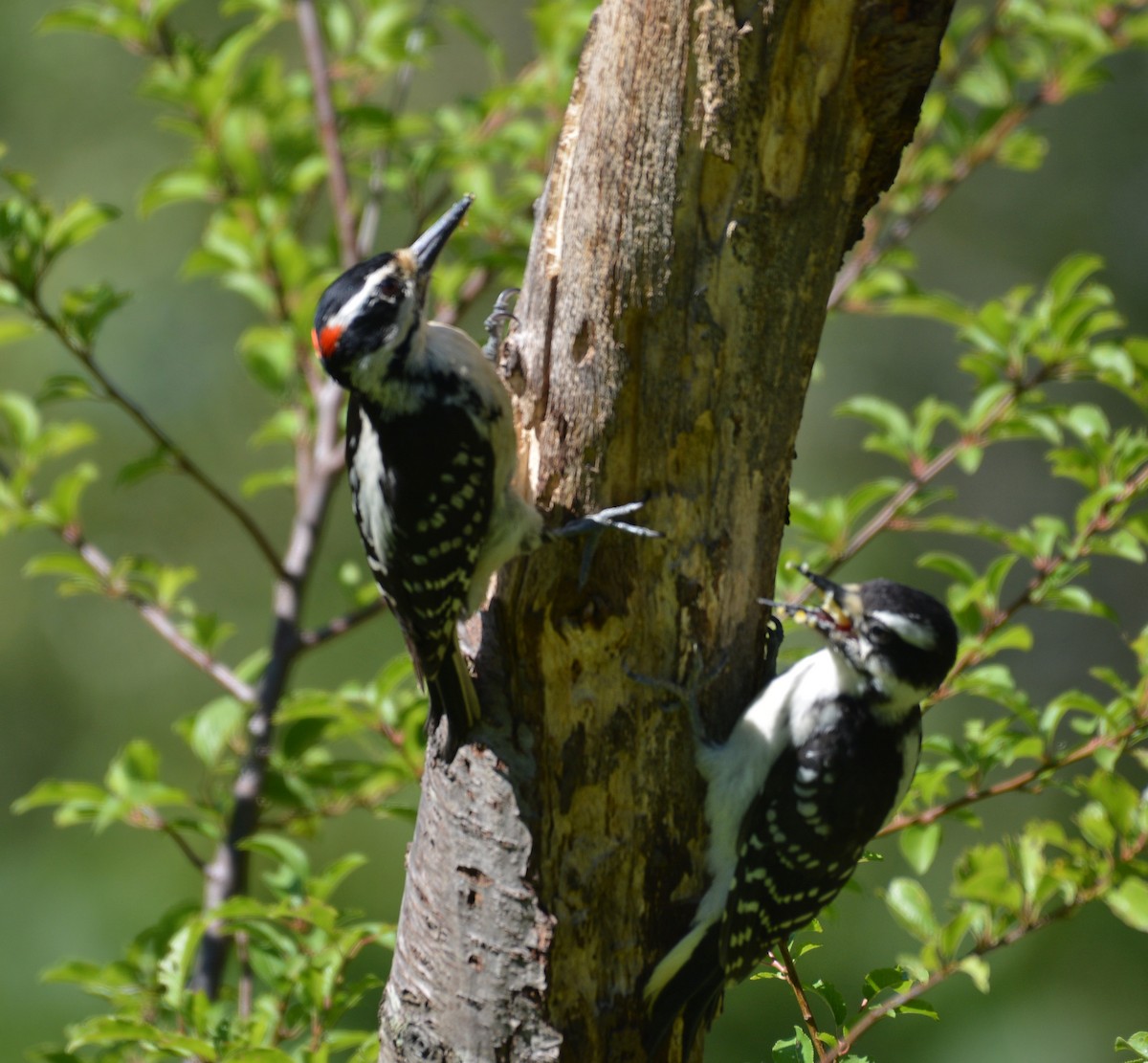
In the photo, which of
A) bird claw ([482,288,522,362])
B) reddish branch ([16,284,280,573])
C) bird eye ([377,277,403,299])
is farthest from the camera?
reddish branch ([16,284,280,573])

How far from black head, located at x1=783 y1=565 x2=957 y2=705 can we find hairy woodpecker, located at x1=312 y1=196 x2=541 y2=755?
0.62 meters

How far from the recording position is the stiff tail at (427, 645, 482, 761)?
231 centimetres

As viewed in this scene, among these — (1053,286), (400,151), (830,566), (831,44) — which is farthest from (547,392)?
(400,151)

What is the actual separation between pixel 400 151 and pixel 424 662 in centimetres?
204

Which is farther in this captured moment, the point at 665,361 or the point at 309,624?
the point at 309,624

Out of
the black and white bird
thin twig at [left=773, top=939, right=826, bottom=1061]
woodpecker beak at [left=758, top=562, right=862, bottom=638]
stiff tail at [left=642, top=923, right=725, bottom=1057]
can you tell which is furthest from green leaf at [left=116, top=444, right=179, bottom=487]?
thin twig at [left=773, top=939, right=826, bottom=1061]

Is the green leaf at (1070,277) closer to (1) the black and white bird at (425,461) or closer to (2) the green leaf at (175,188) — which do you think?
(1) the black and white bird at (425,461)

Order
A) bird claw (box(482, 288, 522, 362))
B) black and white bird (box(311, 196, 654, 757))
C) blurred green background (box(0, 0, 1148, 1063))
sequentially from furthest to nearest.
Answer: blurred green background (box(0, 0, 1148, 1063)) < bird claw (box(482, 288, 522, 362)) < black and white bird (box(311, 196, 654, 757))

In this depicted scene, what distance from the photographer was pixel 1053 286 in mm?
3033

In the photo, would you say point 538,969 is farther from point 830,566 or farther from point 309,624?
point 309,624

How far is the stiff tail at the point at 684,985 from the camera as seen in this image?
2.34m

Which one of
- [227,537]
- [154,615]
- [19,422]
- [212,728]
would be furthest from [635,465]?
[227,537]

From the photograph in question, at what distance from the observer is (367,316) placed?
2506mm

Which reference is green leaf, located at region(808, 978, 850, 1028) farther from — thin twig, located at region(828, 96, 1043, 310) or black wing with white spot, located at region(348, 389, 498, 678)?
thin twig, located at region(828, 96, 1043, 310)
